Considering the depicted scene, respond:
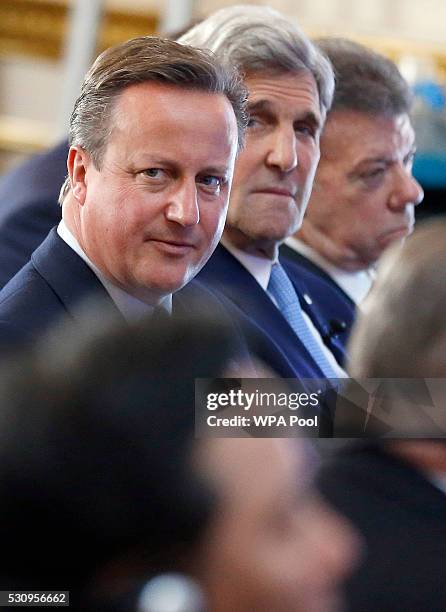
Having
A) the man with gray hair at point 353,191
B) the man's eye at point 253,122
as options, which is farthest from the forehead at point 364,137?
the man's eye at point 253,122

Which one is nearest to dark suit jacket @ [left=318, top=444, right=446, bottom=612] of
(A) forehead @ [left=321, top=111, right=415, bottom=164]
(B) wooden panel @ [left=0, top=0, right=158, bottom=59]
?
(A) forehead @ [left=321, top=111, right=415, bottom=164]

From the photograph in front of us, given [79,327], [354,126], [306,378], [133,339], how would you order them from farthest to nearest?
[354,126], [306,378], [79,327], [133,339]

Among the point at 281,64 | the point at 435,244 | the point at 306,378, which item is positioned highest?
the point at 281,64

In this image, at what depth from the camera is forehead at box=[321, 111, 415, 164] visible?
1.18m

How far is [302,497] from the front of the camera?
86 centimetres

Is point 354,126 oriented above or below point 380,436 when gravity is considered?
above

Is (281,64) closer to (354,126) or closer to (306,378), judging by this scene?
(354,126)

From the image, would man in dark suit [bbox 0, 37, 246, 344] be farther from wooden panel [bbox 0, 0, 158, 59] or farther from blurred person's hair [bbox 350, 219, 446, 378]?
wooden panel [bbox 0, 0, 158, 59]

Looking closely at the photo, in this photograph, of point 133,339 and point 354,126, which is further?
point 354,126

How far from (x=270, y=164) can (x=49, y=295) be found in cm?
25

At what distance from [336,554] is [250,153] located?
13.7 inches

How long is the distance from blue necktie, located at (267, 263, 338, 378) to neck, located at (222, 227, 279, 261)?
0.03 metres

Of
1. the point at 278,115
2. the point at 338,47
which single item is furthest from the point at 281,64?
the point at 338,47

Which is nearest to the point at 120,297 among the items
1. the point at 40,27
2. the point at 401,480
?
the point at 401,480
